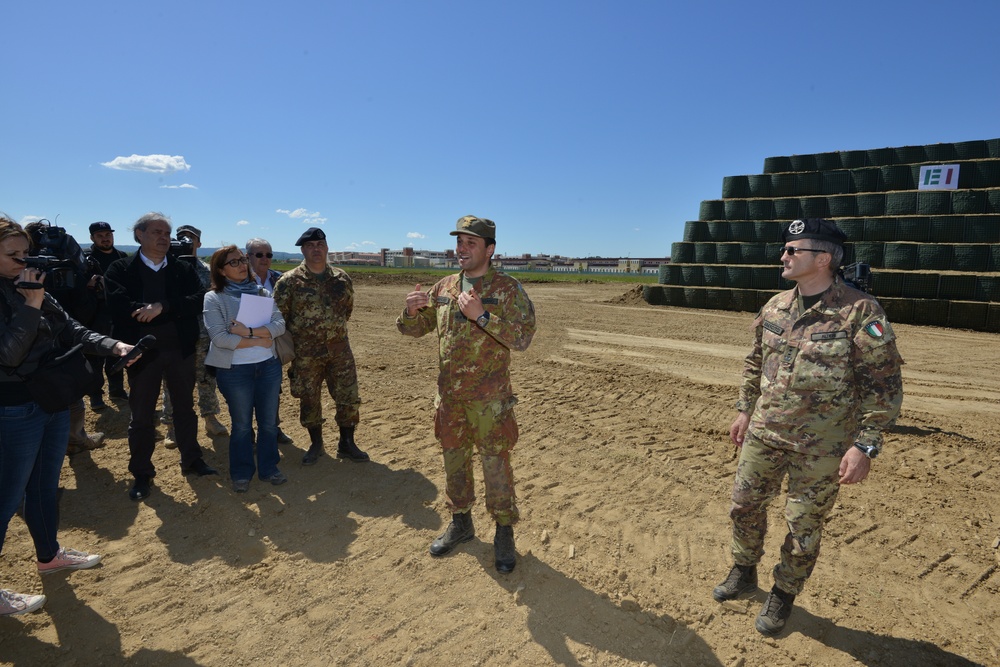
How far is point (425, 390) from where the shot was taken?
295 inches

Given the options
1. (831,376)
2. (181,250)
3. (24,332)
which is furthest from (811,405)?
(181,250)

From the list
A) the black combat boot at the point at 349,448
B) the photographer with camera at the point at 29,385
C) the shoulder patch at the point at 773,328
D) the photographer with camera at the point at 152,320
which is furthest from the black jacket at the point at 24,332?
→ the shoulder patch at the point at 773,328

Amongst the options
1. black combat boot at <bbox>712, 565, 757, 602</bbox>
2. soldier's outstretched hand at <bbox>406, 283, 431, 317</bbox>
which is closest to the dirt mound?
black combat boot at <bbox>712, 565, 757, 602</bbox>

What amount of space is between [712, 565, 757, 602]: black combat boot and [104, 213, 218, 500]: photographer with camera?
4.35 m

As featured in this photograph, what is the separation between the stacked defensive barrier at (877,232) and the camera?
47.8ft

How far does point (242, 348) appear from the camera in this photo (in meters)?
4.12

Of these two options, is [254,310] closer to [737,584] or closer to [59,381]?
[59,381]

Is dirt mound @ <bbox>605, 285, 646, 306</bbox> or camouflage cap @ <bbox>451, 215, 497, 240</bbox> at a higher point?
camouflage cap @ <bbox>451, 215, 497, 240</bbox>

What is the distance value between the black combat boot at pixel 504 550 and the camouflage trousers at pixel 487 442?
0.07 m

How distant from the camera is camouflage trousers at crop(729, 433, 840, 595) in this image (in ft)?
8.70

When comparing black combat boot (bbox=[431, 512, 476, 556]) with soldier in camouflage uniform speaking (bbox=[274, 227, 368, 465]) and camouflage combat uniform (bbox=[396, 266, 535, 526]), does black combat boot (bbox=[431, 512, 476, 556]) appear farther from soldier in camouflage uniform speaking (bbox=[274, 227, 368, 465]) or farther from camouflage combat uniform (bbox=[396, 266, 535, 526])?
soldier in camouflage uniform speaking (bbox=[274, 227, 368, 465])

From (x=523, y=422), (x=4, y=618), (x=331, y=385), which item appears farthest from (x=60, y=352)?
(x=523, y=422)

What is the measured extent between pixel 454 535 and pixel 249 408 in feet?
6.75

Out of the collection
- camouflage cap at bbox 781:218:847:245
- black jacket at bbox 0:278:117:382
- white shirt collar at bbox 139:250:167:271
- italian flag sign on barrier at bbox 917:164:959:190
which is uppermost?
italian flag sign on barrier at bbox 917:164:959:190
